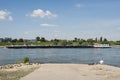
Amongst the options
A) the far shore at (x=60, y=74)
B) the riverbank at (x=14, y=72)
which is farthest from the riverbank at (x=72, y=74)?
the riverbank at (x=14, y=72)

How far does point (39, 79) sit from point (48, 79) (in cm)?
74

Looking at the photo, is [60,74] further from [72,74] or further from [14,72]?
[14,72]

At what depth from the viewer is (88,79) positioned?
24703 millimetres

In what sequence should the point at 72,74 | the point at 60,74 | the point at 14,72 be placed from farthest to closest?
the point at 14,72 → the point at 72,74 → the point at 60,74

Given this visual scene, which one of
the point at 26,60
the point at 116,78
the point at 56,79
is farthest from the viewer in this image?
the point at 26,60

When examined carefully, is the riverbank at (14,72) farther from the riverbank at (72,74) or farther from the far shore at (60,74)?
the riverbank at (72,74)

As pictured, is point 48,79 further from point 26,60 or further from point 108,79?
point 26,60

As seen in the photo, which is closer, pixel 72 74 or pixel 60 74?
pixel 60 74

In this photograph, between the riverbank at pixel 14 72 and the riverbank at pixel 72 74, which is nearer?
the riverbank at pixel 72 74

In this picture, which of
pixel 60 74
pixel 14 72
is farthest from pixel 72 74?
pixel 14 72

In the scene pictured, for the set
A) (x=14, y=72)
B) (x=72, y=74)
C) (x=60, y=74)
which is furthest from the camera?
(x=14, y=72)

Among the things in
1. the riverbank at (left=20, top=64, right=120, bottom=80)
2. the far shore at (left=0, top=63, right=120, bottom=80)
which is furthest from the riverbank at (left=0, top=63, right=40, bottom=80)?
the riverbank at (left=20, top=64, right=120, bottom=80)

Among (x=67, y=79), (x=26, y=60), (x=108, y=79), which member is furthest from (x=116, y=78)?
(x=26, y=60)

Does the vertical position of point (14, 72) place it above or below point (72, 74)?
below
